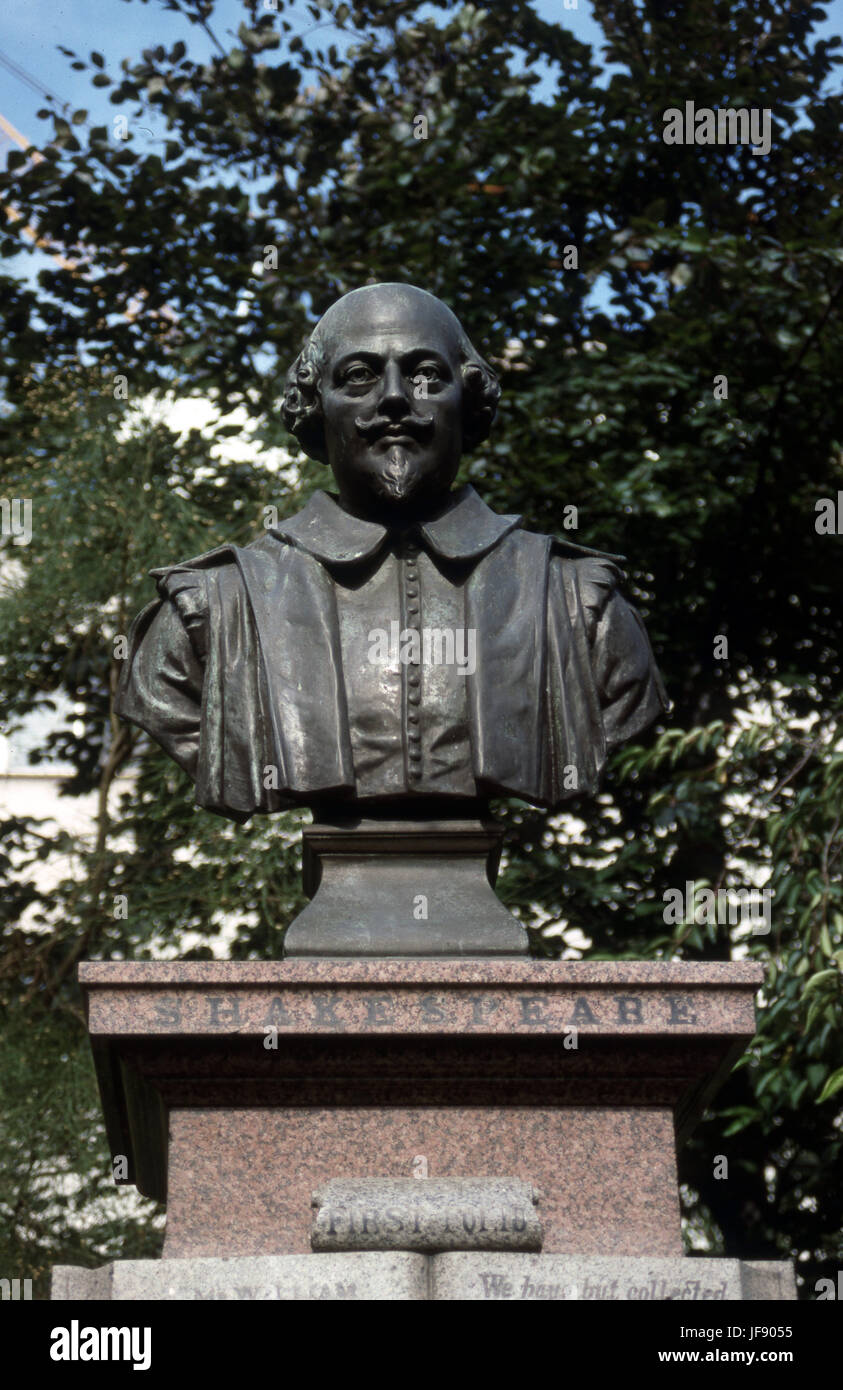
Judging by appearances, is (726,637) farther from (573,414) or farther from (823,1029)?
(823,1029)

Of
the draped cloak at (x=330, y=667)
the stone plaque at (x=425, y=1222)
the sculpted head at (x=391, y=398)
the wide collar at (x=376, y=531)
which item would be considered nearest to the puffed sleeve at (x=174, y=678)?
the draped cloak at (x=330, y=667)

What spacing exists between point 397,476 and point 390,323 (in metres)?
0.44

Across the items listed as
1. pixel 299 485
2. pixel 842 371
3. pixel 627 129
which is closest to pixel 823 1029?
pixel 842 371

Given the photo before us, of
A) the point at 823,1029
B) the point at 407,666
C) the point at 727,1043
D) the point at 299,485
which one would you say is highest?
the point at 299,485

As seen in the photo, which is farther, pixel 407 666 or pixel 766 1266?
pixel 407 666

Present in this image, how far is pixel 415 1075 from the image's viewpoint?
4.96 metres

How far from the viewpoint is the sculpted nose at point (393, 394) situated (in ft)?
18.5

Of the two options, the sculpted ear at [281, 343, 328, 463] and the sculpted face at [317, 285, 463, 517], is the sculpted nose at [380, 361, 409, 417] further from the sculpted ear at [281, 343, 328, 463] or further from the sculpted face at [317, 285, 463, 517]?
the sculpted ear at [281, 343, 328, 463]

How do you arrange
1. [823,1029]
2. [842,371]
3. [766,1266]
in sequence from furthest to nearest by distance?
[842,371] < [823,1029] < [766,1266]

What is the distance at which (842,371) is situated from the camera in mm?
10516

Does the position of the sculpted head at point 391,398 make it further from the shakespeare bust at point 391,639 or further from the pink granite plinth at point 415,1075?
the pink granite plinth at point 415,1075

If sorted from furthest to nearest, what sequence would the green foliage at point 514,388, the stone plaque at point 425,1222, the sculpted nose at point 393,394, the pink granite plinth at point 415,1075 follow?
the green foliage at point 514,388
the sculpted nose at point 393,394
the pink granite plinth at point 415,1075
the stone plaque at point 425,1222

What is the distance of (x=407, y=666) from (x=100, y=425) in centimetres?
655

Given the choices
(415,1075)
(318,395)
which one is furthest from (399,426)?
(415,1075)
